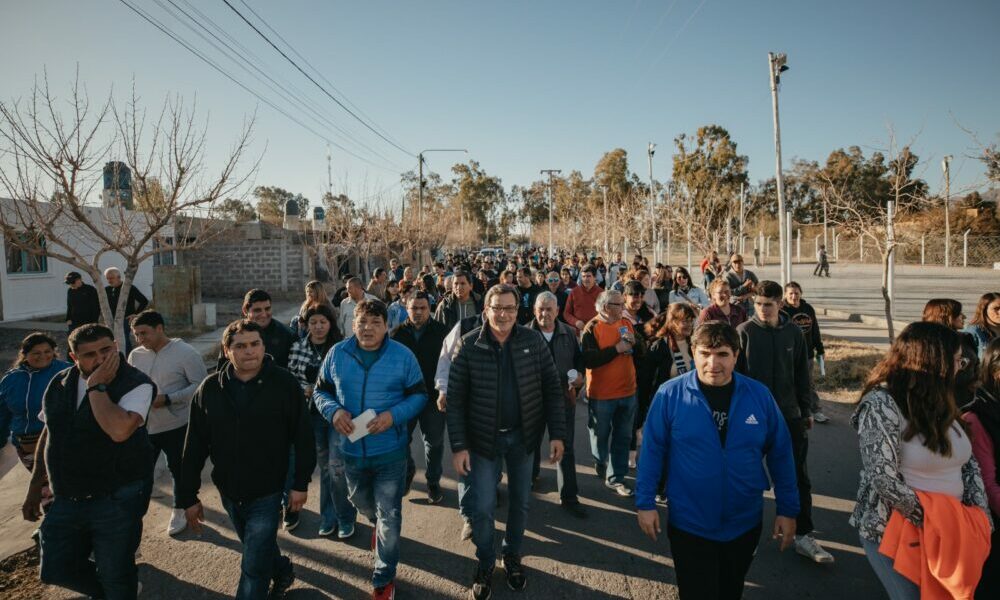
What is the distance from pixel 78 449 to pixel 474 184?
64558 mm

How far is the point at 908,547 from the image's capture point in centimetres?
228

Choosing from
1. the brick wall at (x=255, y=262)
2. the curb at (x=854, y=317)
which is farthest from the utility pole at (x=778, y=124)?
the brick wall at (x=255, y=262)

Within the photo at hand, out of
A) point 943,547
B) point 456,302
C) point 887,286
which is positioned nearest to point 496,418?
point 943,547

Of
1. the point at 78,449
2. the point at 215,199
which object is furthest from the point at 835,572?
the point at 215,199

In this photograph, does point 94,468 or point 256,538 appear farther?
point 256,538

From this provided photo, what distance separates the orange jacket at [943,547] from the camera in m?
2.15

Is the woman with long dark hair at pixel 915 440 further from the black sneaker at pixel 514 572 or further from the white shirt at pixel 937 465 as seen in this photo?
the black sneaker at pixel 514 572

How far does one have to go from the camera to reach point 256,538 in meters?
2.88

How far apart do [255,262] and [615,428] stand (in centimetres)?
2047

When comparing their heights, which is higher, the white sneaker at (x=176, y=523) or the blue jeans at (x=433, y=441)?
the blue jeans at (x=433, y=441)

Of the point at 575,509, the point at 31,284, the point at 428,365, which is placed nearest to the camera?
the point at 575,509

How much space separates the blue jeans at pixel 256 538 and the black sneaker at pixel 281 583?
290 mm

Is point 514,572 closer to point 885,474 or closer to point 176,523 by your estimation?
point 885,474

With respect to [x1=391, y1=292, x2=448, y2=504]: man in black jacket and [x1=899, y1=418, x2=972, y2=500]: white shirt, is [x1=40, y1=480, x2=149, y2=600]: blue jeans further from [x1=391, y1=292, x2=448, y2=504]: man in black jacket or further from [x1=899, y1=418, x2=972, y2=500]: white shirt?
[x1=899, y1=418, x2=972, y2=500]: white shirt
